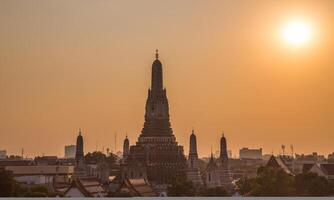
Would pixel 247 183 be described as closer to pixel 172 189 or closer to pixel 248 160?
pixel 172 189

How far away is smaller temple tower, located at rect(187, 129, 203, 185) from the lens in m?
26.2

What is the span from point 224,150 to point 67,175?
23.0 feet

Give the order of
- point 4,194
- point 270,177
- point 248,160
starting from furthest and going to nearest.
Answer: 1. point 248,160
2. point 270,177
3. point 4,194

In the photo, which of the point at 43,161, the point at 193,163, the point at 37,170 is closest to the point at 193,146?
the point at 193,163

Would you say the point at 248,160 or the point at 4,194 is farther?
the point at 248,160

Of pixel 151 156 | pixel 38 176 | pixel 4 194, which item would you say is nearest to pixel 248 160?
pixel 151 156

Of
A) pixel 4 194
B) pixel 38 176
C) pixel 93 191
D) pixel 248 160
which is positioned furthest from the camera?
pixel 248 160

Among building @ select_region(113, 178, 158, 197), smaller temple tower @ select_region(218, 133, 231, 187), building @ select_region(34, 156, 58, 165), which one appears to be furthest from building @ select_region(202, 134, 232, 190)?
building @ select_region(34, 156, 58, 165)

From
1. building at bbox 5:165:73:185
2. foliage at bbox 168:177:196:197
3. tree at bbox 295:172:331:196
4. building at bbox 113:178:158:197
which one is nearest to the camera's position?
tree at bbox 295:172:331:196

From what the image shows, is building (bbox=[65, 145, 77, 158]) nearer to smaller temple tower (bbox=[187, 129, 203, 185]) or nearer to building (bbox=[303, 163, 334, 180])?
smaller temple tower (bbox=[187, 129, 203, 185])

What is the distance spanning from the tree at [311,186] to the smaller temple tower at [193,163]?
30.4 feet

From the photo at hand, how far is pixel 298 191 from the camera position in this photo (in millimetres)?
16484

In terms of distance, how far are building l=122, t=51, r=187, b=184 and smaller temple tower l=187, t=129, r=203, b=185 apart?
1.35ft

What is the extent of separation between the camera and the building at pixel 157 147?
25422 millimetres
